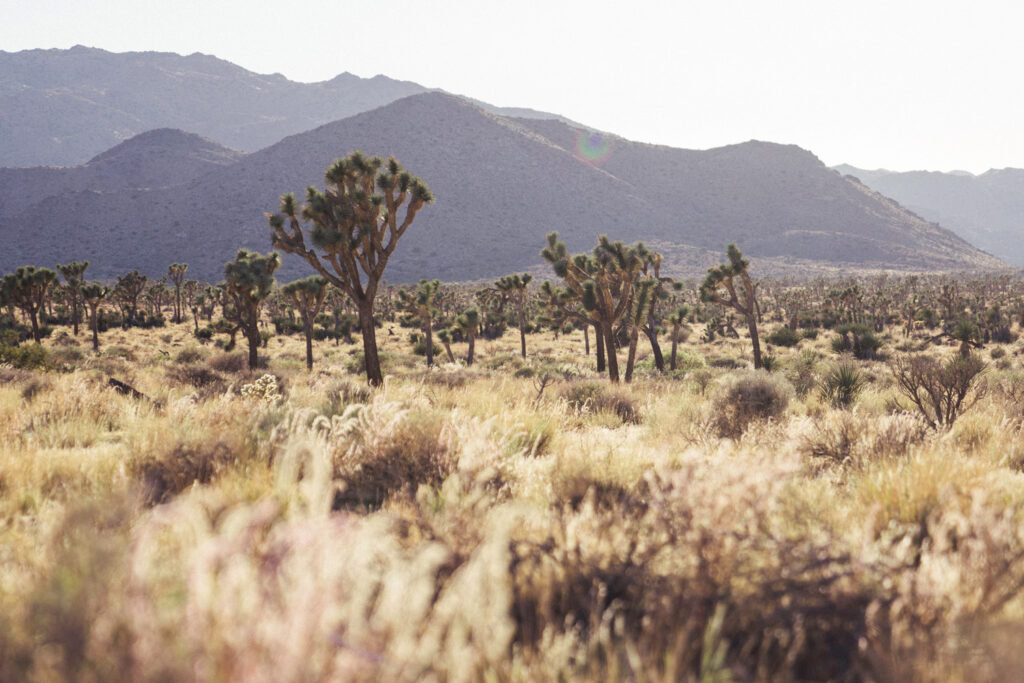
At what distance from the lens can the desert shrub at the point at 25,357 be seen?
14376mm

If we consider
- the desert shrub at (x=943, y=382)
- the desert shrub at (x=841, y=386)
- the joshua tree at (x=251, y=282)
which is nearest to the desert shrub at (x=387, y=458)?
the desert shrub at (x=943, y=382)

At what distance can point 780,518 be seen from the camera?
3541mm

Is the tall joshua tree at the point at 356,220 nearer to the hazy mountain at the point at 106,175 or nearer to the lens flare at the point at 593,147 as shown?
the lens flare at the point at 593,147

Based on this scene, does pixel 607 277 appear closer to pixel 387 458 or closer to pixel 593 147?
pixel 387 458

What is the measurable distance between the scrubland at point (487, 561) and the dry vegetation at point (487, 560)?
0.02 meters

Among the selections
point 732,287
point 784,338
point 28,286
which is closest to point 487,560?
point 732,287

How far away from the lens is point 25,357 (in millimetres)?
15062

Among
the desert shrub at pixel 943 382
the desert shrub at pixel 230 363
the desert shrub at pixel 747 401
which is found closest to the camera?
the desert shrub at pixel 943 382

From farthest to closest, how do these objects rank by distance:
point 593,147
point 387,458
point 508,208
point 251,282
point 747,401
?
point 593,147 → point 508,208 → point 251,282 → point 747,401 → point 387,458

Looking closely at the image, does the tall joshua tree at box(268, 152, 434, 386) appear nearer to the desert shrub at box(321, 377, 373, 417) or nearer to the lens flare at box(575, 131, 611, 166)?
the desert shrub at box(321, 377, 373, 417)

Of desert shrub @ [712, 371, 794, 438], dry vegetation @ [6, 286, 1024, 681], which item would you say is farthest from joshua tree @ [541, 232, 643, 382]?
dry vegetation @ [6, 286, 1024, 681]

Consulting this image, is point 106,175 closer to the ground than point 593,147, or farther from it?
closer to the ground

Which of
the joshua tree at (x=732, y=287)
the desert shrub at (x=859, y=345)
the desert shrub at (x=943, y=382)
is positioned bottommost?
the desert shrub at (x=859, y=345)

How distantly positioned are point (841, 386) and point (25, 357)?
22175 millimetres
